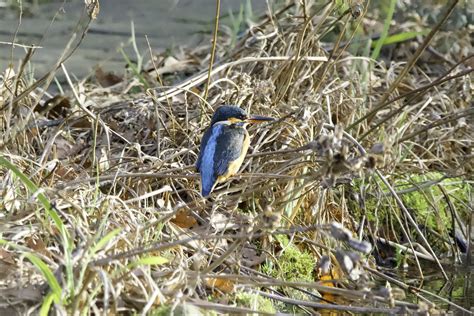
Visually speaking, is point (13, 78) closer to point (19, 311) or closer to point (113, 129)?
point (113, 129)

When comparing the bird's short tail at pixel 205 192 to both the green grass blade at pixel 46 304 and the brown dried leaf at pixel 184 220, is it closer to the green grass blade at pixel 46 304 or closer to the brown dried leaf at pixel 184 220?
the brown dried leaf at pixel 184 220

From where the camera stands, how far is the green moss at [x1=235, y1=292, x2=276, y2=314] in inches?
147

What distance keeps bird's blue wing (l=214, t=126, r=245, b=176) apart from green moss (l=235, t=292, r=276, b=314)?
0.54m

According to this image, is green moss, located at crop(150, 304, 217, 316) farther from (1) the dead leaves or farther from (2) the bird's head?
(2) the bird's head

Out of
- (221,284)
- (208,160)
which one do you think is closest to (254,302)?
(221,284)

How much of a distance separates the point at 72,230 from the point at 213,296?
2.00ft

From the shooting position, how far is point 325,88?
17.1 ft

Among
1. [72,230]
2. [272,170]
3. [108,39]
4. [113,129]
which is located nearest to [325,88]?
[272,170]

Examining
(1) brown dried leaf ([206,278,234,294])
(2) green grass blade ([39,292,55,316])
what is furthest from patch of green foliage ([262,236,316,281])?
(2) green grass blade ([39,292,55,316])

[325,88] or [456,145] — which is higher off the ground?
[325,88]

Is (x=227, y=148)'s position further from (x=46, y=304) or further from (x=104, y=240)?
(x=46, y=304)

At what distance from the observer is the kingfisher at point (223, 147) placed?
4.11 m

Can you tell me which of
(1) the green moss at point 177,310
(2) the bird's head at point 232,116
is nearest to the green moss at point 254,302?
(1) the green moss at point 177,310

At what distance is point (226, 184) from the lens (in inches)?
184
